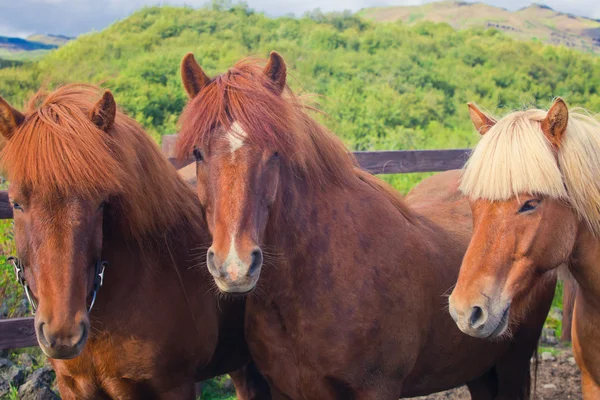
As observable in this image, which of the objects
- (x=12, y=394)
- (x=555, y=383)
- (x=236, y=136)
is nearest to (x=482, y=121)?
(x=236, y=136)

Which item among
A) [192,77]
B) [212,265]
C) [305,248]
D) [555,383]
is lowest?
[555,383]

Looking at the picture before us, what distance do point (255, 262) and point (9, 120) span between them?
4.28 feet

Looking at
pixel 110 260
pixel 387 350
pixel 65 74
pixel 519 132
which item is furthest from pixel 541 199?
pixel 65 74

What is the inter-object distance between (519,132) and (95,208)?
196 cm

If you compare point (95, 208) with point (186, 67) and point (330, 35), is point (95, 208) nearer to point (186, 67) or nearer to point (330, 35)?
point (186, 67)

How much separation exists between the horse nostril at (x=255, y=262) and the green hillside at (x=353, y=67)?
1094 centimetres

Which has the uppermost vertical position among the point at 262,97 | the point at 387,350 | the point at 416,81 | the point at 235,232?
the point at 262,97

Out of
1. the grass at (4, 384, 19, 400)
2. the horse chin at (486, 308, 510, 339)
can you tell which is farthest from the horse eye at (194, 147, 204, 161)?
the grass at (4, 384, 19, 400)

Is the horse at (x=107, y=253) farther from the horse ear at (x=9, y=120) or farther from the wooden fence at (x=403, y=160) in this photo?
the wooden fence at (x=403, y=160)

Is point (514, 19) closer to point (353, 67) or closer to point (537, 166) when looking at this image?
point (353, 67)

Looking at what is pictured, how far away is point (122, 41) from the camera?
1891 cm

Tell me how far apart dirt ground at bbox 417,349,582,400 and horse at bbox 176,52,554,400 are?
177cm

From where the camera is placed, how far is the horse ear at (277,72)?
314 cm

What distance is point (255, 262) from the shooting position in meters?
2.66
